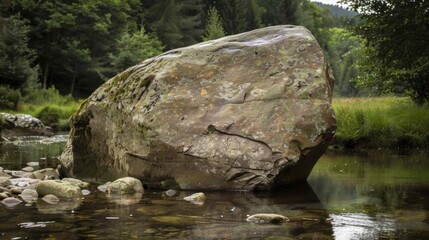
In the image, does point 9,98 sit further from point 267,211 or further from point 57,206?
point 267,211

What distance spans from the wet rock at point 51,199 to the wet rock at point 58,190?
0.13 meters

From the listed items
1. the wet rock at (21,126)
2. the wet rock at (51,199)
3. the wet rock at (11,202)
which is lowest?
the wet rock at (21,126)

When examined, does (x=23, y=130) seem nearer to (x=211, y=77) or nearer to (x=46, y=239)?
(x=211, y=77)

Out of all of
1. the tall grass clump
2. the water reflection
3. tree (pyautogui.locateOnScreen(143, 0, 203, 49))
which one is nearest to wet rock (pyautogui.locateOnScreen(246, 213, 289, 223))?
the water reflection

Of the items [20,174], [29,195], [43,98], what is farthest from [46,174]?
[43,98]

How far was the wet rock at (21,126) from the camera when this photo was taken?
21.2 meters

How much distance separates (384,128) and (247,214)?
370 inches

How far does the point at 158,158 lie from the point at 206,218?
241cm

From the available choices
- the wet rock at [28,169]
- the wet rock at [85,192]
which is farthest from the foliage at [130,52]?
the wet rock at [85,192]

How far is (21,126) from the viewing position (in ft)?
70.1

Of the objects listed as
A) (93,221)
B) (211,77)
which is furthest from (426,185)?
(93,221)

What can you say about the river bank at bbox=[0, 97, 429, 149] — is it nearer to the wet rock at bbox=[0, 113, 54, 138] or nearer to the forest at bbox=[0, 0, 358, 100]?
the wet rock at bbox=[0, 113, 54, 138]

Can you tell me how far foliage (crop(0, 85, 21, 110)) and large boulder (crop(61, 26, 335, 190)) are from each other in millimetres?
18762

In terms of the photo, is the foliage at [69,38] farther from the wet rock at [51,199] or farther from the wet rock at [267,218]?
the wet rock at [267,218]
